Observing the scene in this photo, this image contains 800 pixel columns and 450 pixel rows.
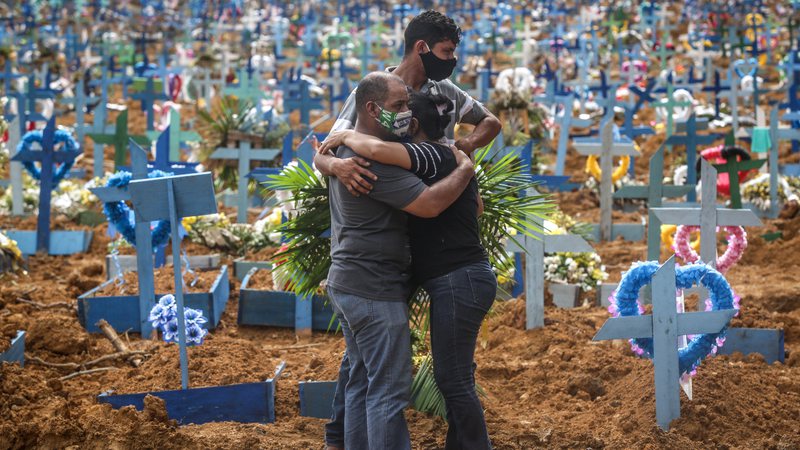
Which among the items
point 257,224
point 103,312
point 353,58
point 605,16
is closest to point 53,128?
point 257,224

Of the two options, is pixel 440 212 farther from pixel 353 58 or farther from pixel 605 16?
pixel 605 16

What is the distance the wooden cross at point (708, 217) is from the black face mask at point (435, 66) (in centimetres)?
199

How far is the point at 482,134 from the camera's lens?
537cm

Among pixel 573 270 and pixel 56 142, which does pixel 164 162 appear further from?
pixel 573 270

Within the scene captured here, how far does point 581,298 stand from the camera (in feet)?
29.8

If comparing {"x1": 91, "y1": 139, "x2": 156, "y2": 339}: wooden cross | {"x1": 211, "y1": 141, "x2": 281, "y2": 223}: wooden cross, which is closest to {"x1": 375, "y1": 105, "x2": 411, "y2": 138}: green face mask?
{"x1": 91, "y1": 139, "x2": 156, "y2": 339}: wooden cross

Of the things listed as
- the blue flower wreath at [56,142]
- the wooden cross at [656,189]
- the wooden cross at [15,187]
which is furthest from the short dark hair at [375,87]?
the wooden cross at [15,187]

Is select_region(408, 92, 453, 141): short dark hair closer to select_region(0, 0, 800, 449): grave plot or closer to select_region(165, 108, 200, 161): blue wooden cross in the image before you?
select_region(0, 0, 800, 449): grave plot

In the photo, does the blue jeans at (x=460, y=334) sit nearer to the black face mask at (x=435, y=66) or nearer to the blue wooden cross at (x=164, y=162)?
Answer: the black face mask at (x=435, y=66)

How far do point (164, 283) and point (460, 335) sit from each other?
471 centimetres

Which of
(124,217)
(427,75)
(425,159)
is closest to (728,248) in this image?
(427,75)

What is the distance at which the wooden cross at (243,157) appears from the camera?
11695 millimetres

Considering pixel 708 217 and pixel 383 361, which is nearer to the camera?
pixel 383 361

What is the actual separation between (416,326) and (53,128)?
6055 mm
